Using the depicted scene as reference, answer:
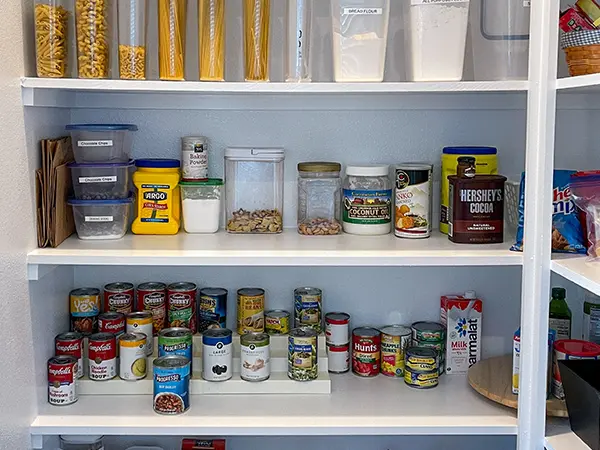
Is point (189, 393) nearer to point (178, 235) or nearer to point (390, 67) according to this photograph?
point (178, 235)

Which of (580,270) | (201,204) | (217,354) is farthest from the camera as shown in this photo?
(201,204)

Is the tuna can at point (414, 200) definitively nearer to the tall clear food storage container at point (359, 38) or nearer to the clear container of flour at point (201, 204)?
the tall clear food storage container at point (359, 38)

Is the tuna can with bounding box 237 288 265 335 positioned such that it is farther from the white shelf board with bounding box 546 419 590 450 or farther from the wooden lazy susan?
the white shelf board with bounding box 546 419 590 450

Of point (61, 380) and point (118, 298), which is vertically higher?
point (118, 298)

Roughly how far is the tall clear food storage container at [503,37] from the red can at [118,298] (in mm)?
1020

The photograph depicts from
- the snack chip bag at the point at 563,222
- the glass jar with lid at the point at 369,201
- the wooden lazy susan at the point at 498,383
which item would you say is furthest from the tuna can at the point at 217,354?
the snack chip bag at the point at 563,222

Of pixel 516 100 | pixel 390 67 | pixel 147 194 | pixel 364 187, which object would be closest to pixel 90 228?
pixel 147 194

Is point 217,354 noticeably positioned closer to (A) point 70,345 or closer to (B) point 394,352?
(A) point 70,345

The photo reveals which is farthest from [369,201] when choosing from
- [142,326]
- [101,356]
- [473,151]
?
[101,356]

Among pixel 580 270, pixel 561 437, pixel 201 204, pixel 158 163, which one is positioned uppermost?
pixel 158 163

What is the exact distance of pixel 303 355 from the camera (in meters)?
1.90

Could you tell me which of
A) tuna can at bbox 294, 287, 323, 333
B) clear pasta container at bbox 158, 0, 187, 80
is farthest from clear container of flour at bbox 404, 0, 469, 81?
tuna can at bbox 294, 287, 323, 333

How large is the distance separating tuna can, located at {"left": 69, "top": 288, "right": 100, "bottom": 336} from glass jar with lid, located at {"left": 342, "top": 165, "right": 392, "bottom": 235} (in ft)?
2.17

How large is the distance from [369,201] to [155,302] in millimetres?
593
